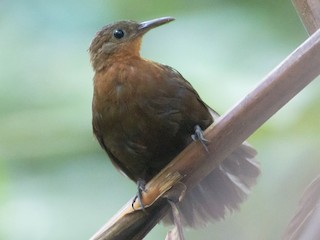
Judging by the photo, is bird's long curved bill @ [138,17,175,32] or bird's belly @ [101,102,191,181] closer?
bird's belly @ [101,102,191,181]

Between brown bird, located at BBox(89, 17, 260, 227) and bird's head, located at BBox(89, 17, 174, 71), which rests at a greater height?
bird's head, located at BBox(89, 17, 174, 71)

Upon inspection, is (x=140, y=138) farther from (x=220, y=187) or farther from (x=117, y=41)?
(x=117, y=41)

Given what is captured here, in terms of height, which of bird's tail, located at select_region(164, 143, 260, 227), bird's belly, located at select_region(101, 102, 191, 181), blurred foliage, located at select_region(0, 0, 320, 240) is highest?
blurred foliage, located at select_region(0, 0, 320, 240)

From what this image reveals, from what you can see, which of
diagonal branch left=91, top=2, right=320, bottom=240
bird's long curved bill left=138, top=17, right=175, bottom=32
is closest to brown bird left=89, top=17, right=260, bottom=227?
bird's long curved bill left=138, top=17, right=175, bottom=32

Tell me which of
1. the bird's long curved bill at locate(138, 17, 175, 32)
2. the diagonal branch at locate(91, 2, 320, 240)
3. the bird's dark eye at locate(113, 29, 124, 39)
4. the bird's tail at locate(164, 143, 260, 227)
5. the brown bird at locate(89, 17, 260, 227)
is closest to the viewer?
the diagonal branch at locate(91, 2, 320, 240)

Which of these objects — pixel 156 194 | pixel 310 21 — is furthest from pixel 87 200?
pixel 310 21

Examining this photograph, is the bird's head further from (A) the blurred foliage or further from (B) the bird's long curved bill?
(A) the blurred foliage

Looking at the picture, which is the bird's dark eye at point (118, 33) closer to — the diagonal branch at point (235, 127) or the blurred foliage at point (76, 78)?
the blurred foliage at point (76, 78)

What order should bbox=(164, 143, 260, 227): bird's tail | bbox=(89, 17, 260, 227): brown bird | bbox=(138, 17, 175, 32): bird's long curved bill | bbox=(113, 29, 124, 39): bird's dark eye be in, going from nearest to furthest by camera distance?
bbox=(164, 143, 260, 227): bird's tail
bbox=(89, 17, 260, 227): brown bird
bbox=(138, 17, 175, 32): bird's long curved bill
bbox=(113, 29, 124, 39): bird's dark eye
